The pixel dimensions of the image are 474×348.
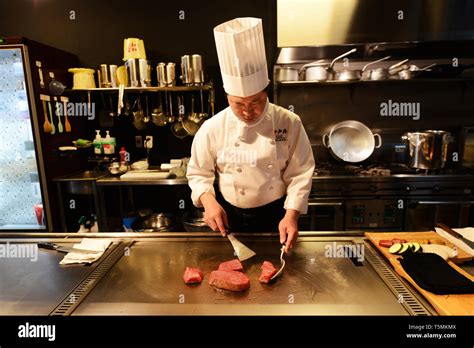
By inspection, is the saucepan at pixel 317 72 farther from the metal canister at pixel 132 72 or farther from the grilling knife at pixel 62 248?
the grilling knife at pixel 62 248

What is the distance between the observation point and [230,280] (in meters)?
1.11

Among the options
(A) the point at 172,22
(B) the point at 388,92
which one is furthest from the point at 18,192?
(B) the point at 388,92

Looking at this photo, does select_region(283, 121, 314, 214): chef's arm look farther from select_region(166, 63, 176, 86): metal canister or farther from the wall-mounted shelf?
select_region(166, 63, 176, 86): metal canister

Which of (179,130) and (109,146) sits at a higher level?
(179,130)

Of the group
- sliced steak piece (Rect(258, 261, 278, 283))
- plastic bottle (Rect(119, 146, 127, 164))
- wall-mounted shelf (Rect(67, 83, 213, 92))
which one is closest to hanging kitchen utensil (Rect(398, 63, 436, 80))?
wall-mounted shelf (Rect(67, 83, 213, 92))

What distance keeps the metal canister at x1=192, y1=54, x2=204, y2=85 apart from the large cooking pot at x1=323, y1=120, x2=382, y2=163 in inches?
61.6

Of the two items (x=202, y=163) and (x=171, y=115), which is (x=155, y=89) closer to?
(x=171, y=115)

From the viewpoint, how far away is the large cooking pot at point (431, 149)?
3.01 m

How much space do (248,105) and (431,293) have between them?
41.8 inches

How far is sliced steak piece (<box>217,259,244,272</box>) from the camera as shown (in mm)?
1201

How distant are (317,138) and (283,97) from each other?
2.11 ft

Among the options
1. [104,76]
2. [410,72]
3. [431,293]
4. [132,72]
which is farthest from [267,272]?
[104,76]

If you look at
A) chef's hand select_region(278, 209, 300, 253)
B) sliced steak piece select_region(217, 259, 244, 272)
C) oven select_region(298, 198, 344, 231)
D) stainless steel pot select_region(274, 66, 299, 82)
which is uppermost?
stainless steel pot select_region(274, 66, 299, 82)
